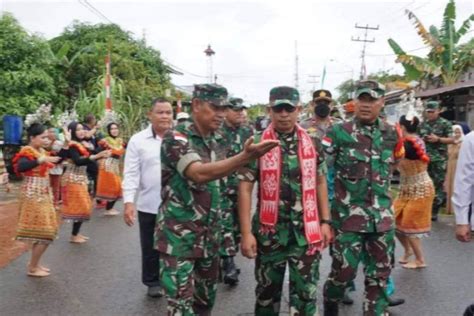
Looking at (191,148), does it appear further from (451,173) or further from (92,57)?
(92,57)

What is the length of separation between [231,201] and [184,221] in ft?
6.25

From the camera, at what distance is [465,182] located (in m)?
3.78

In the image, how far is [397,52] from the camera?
19391mm

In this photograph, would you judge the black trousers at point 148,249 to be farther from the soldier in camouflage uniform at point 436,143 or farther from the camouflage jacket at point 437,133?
the camouflage jacket at point 437,133

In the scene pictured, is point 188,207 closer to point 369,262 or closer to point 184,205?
point 184,205

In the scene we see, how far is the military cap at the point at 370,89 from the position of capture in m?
4.17

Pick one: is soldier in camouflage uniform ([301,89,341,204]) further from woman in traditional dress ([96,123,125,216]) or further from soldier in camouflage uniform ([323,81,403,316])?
woman in traditional dress ([96,123,125,216])

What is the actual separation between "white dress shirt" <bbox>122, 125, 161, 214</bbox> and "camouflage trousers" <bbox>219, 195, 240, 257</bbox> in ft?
2.17

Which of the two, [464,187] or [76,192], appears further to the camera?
[76,192]

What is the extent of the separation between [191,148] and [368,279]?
1.68m

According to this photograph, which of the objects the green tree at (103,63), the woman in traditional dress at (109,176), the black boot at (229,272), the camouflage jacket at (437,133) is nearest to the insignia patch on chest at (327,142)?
the black boot at (229,272)

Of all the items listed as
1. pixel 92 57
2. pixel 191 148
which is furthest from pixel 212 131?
pixel 92 57

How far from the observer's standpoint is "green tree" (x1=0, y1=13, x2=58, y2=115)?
51.8ft

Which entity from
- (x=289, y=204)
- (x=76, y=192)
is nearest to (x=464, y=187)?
(x=289, y=204)
